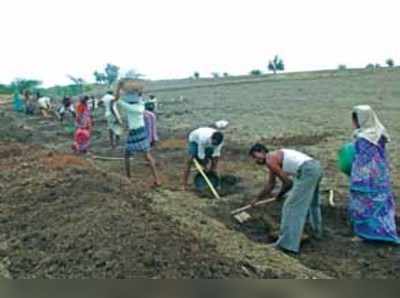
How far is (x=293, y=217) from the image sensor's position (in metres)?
6.43

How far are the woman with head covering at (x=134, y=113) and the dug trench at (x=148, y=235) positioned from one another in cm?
57

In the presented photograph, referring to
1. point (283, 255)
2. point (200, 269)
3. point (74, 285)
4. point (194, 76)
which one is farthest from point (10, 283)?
point (194, 76)

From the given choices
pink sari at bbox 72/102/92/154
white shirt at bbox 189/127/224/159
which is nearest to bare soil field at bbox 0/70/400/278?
white shirt at bbox 189/127/224/159

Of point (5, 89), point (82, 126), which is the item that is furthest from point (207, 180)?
point (5, 89)

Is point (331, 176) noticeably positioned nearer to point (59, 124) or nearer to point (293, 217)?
point (293, 217)

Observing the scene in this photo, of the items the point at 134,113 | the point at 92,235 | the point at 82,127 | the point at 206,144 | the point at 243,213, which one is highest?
the point at 134,113

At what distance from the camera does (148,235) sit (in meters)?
5.98

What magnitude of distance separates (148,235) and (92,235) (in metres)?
0.64

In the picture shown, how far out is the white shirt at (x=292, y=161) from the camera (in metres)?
6.48

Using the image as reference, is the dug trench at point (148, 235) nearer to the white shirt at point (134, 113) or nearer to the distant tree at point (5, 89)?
the white shirt at point (134, 113)

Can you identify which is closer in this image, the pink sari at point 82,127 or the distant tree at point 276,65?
the pink sari at point 82,127

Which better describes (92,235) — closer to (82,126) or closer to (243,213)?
(243,213)

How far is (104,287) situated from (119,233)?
11.4 ft

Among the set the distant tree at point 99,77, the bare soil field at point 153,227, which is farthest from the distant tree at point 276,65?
the bare soil field at point 153,227
